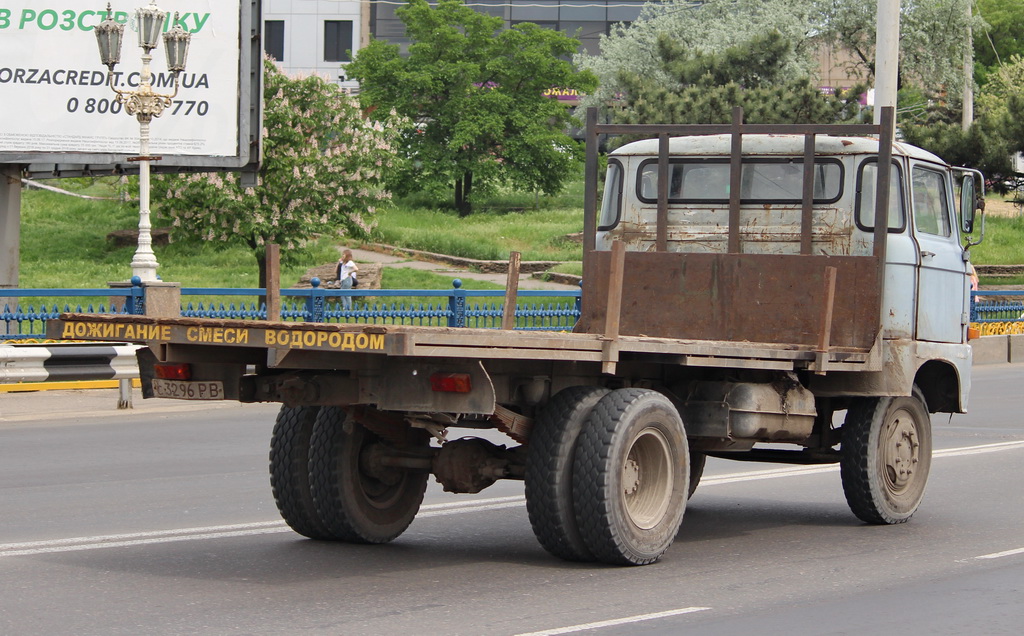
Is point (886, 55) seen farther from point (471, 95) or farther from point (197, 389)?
point (471, 95)

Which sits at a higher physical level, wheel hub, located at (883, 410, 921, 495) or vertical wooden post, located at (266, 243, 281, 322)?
vertical wooden post, located at (266, 243, 281, 322)

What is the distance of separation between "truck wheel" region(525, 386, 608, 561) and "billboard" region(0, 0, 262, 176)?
1880cm

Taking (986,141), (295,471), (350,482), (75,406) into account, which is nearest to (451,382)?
(350,482)

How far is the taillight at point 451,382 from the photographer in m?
6.63

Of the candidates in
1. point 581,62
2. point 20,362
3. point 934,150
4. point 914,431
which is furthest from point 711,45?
point 914,431

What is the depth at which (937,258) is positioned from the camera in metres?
9.62

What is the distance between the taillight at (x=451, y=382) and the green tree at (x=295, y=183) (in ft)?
82.0

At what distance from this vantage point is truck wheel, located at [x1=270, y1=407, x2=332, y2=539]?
802 centimetres

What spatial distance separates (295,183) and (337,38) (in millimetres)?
35658

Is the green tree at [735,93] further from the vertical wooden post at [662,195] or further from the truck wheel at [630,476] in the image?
the truck wheel at [630,476]

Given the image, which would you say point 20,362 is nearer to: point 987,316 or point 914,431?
point 914,431

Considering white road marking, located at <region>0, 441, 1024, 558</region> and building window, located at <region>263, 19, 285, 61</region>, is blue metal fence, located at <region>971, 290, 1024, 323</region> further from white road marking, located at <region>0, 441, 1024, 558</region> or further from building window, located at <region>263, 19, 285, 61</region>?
building window, located at <region>263, 19, 285, 61</region>

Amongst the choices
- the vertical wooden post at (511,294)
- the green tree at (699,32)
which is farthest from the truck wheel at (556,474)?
the green tree at (699,32)

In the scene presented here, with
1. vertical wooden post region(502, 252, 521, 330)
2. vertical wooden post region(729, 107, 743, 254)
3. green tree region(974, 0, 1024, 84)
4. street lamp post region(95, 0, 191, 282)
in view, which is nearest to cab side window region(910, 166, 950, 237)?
vertical wooden post region(729, 107, 743, 254)
